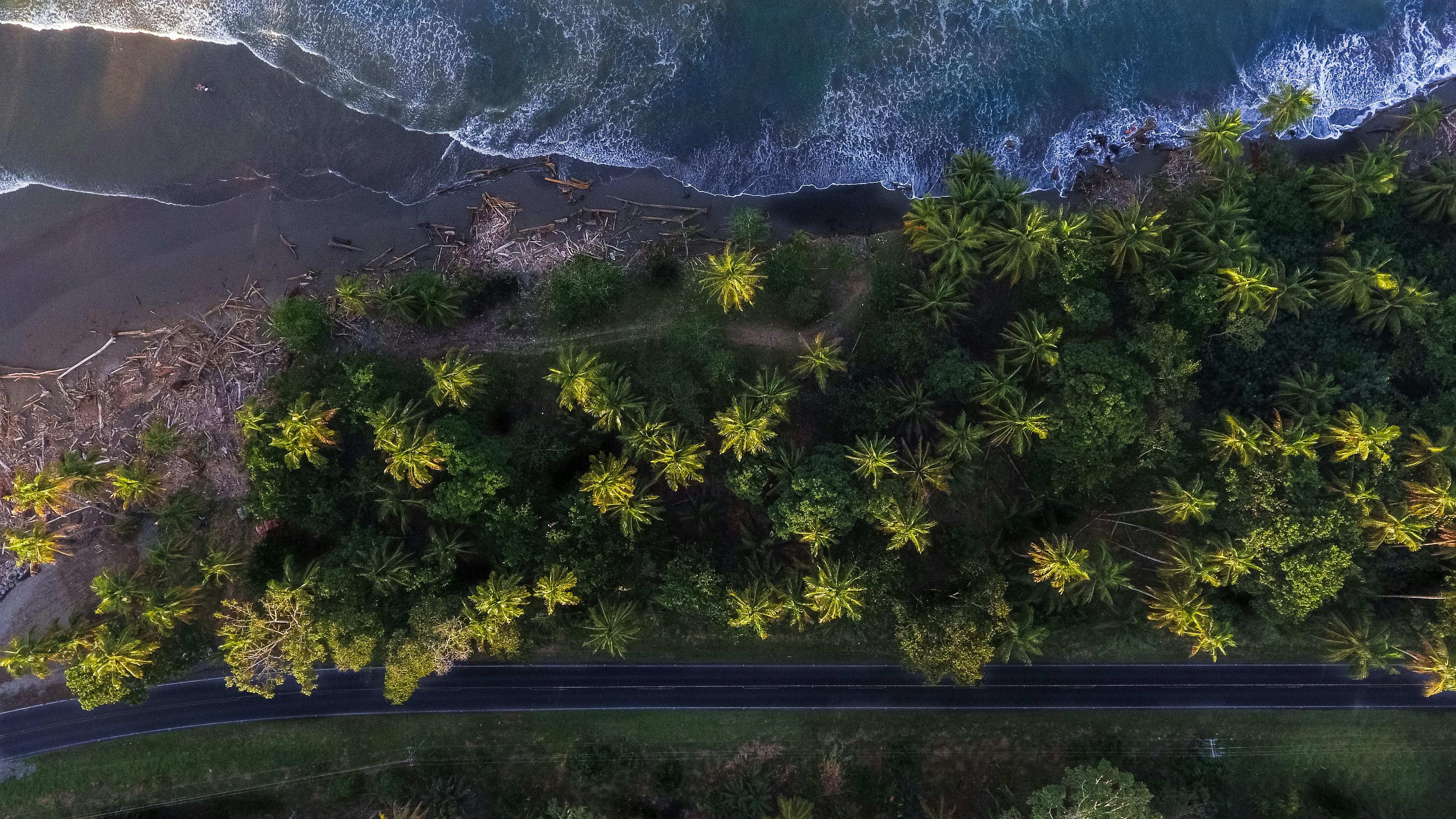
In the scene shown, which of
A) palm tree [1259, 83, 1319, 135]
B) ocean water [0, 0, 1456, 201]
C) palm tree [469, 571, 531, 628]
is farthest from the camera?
ocean water [0, 0, 1456, 201]

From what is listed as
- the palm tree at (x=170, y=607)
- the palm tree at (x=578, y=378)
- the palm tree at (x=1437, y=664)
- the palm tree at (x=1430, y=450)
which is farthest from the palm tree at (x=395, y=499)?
the palm tree at (x=1437, y=664)

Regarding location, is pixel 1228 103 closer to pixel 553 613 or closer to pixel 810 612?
pixel 810 612

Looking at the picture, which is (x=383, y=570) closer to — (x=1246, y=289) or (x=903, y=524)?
(x=903, y=524)

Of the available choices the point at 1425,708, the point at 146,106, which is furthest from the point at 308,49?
the point at 1425,708

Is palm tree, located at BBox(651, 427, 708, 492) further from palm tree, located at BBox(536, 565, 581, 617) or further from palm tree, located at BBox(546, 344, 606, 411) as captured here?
palm tree, located at BBox(536, 565, 581, 617)

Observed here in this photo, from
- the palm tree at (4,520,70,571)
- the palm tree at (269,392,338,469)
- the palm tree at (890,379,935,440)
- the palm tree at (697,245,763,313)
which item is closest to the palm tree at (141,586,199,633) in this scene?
the palm tree at (4,520,70,571)

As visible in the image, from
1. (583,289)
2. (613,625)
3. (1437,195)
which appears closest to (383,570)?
(613,625)
